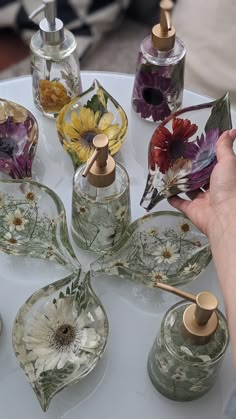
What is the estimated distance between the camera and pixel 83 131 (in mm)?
647

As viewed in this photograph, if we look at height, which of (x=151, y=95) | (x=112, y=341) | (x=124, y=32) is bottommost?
(x=124, y=32)

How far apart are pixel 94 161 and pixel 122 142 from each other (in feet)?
0.43

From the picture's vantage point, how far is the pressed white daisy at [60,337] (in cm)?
54

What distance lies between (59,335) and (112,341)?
50mm

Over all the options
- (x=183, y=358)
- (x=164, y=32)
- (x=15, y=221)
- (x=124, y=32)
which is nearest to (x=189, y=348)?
(x=183, y=358)

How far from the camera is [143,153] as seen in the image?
682 mm

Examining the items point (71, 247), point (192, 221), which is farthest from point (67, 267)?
point (192, 221)

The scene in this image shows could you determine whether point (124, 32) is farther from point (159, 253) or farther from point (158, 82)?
point (159, 253)


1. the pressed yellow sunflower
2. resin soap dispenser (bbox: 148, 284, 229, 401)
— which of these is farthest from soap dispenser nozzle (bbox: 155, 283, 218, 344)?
the pressed yellow sunflower

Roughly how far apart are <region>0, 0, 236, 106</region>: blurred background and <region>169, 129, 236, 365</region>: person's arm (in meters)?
0.32

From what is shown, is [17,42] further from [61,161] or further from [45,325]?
[45,325]

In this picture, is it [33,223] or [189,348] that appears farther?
[33,223]

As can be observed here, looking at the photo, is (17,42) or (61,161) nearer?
(61,161)

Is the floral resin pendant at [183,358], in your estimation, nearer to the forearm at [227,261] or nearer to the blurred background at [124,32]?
the forearm at [227,261]
